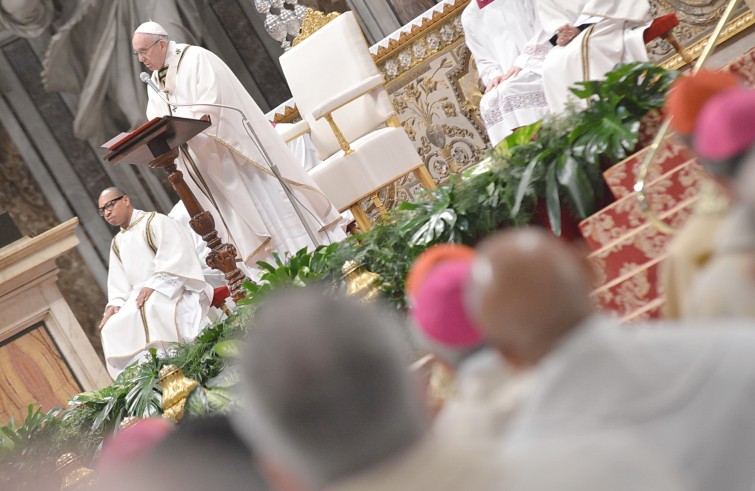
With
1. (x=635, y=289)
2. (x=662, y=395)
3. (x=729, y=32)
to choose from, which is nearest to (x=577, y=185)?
(x=635, y=289)

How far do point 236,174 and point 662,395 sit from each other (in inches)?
239

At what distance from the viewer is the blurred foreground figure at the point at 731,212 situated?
1671 millimetres

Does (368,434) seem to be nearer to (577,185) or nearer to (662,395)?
(662,395)

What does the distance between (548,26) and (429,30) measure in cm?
199

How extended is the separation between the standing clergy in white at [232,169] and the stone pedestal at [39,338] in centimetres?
326

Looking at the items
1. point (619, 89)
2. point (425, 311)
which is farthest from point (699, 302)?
point (619, 89)

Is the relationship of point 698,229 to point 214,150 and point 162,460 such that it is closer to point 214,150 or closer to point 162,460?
point 162,460

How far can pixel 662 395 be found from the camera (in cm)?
139

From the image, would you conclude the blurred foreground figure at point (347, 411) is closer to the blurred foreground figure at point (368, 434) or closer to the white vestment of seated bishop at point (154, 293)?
the blurred foreground figure at point (368, 434)

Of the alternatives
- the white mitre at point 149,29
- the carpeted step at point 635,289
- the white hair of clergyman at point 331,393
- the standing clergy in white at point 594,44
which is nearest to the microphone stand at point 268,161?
the white mitre at point 149,29

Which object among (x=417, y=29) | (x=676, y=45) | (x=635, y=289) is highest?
(x=417, y=29)

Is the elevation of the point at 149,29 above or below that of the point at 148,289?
above

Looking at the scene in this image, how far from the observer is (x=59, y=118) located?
1180 cm

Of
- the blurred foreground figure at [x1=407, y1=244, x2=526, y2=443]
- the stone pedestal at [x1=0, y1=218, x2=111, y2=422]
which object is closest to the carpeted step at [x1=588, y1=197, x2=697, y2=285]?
the blurred foreground figure at [x1=407, y1=244, x2=526, y2=443]
